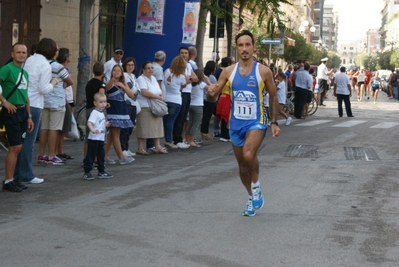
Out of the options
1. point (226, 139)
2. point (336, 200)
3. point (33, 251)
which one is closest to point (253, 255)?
point (33, 251)

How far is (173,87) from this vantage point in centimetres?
1662

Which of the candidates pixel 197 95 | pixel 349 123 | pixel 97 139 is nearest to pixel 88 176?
pixel 97 139

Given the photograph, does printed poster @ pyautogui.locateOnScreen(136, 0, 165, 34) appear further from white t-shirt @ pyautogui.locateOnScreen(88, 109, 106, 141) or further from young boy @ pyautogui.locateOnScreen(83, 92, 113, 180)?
white t-shirt @ pyautogui.locateOnScreen(88, 109, 106, 141)

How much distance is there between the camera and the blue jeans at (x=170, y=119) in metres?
16.7

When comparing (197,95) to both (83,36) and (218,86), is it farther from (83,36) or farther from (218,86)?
(218,86)

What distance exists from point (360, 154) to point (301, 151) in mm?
1089

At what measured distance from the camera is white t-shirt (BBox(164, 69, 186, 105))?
1661 centimetres

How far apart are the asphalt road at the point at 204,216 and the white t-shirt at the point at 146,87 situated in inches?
40.2

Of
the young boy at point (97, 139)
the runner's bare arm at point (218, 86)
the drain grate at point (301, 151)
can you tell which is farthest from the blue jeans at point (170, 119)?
the runner's bare arm at point (218, 86)

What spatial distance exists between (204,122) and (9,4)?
20.3 feet

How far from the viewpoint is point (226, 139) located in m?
19.1

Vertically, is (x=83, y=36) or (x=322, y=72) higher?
(x=83, y=36)

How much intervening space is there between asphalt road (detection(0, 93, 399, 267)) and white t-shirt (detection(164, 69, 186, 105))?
1.76 m

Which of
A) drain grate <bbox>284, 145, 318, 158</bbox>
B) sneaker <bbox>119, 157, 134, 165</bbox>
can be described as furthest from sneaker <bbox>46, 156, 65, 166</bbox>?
drain grate <bbox>284, 145, 318, 158</bbox>
